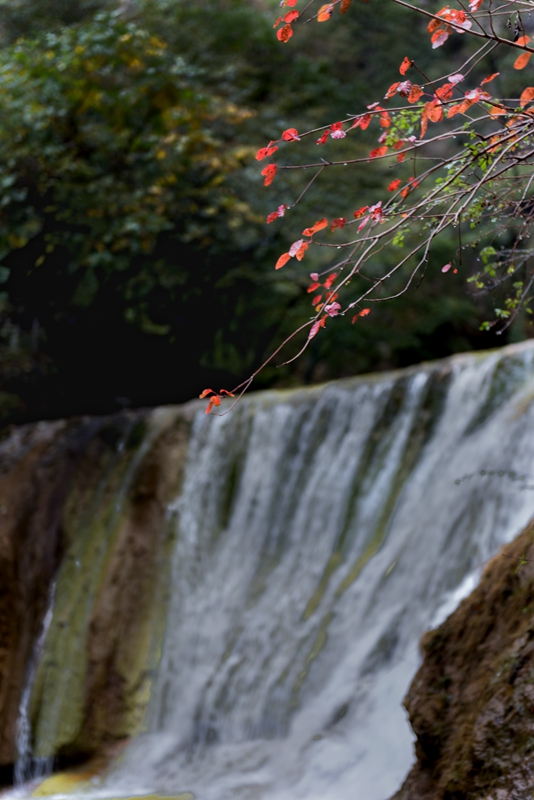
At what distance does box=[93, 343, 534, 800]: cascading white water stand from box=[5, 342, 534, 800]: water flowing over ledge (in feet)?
0.05

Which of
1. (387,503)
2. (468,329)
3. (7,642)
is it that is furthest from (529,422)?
(7,642)

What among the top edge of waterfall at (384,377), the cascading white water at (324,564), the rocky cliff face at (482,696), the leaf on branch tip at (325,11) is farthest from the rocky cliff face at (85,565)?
the leaf on branch tip at (325,11)

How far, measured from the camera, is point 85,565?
780 centimetres

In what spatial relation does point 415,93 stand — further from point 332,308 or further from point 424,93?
point 332,308

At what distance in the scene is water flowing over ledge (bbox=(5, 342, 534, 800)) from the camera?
5262 mm

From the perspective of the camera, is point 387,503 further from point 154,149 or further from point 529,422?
point 154,149

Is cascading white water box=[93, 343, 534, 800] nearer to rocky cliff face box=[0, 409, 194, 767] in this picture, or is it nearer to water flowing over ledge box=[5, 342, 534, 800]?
water flowing over ledge box=[5, 342, 534, 800]

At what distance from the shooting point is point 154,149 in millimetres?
9211

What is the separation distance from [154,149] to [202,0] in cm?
381

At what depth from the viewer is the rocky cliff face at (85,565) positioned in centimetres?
691

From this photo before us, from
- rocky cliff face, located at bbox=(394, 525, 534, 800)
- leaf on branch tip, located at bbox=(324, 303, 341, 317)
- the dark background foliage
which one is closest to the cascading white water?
rocky cliff face, located at bbox=(394, 525, 534, 800)

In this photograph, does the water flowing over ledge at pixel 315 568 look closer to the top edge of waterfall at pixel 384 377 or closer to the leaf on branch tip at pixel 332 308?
the top edge of waterfall at pixel 384 377

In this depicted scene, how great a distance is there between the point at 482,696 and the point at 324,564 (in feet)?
13.0

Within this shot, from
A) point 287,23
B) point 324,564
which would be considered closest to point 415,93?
point 287,23
